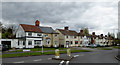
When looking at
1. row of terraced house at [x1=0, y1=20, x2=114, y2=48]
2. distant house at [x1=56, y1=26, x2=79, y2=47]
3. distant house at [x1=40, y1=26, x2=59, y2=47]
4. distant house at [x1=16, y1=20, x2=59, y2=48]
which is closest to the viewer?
distant house at [x1=16, y1=20, x2=59, y2=48]

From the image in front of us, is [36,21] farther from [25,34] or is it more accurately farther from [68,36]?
[68,36]

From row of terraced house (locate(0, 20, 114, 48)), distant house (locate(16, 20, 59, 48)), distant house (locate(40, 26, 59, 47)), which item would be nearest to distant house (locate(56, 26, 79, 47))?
row of terraced house (locate(0, 20, 114, 48))

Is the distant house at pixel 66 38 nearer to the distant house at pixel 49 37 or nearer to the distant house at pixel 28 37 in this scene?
the distant house at pixel 49 37

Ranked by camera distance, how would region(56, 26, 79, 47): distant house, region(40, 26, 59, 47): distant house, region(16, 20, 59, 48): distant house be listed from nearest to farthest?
region(16, 20, 59, 48): distant house, region(40, 26, 59, 47): distant house, region(56, 26, 79, 47): distant house

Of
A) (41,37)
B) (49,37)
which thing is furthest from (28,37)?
(49,37)

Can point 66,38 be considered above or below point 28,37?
below

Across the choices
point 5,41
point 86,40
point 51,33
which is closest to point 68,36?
point 51,33

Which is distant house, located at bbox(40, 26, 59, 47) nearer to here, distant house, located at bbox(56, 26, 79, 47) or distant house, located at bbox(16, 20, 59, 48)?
distant house, located at bbox(16, 20, 59, 48)

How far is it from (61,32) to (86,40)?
55.3 ft

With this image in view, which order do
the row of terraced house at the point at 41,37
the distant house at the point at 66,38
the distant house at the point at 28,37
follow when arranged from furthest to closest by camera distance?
the distant house at the point at 66,38 < the row of terraced house at the point at 41,37 < the distant house at the point at 28,37

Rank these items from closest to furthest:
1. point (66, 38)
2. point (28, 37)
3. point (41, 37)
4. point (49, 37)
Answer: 1. point (28, 37)
2. point (41, 37)
3. point (49, 37)
4. point (66, 38)

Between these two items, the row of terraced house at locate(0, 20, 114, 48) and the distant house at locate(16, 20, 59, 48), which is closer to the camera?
the distant house at locate(16, 20, 59, 48)

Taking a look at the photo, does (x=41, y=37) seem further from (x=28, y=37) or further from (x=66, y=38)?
(x=66, y=38)

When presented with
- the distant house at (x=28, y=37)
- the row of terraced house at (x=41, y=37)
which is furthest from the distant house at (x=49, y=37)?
the distant house at (x=28, y=37)
